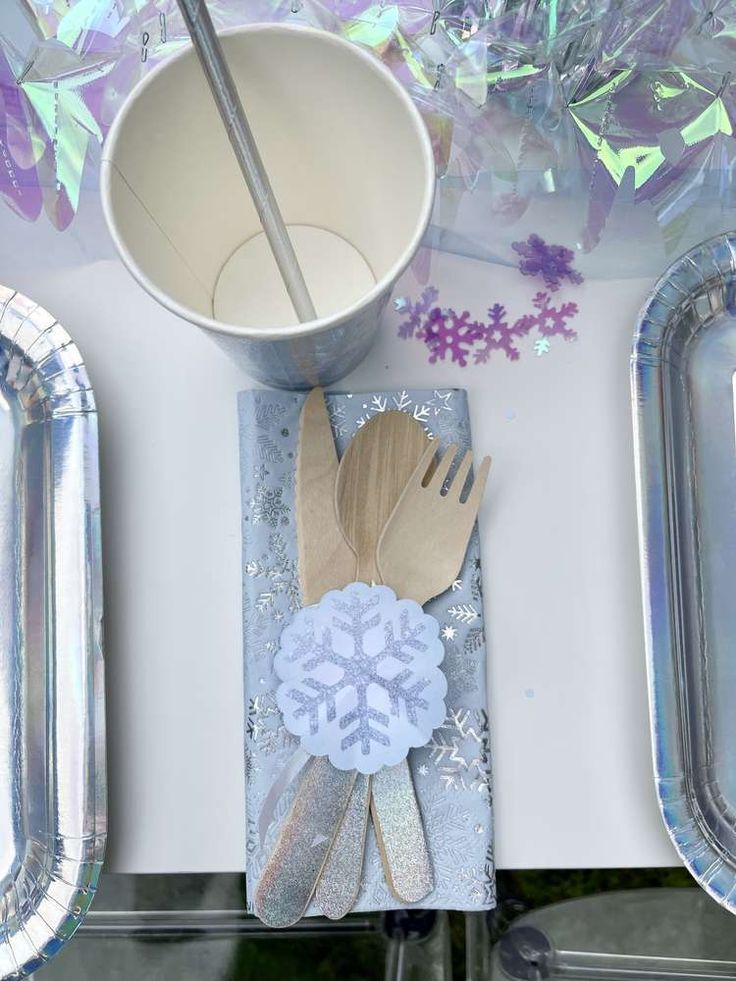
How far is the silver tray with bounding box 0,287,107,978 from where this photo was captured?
490 millimetres

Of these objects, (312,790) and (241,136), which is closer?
(241,136)

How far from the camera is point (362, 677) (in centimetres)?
46

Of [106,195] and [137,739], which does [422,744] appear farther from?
[106,195]

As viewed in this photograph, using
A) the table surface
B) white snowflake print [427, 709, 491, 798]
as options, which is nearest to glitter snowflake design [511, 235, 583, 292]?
the table surface

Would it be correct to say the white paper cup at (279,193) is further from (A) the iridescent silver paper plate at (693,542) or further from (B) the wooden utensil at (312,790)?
(A) the iridescent silver paper plate at (693,542)

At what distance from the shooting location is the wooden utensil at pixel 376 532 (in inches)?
18.6

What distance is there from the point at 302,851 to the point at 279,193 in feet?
1.05

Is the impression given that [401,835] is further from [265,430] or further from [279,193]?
[279,193]

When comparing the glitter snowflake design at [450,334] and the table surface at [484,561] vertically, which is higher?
the glitter snowflake design at [450,334]

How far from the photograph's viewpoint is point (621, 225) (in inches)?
21.0

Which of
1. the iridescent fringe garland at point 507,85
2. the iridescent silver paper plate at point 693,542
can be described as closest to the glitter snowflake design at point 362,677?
the iridescent silver paper plate at point 693,542

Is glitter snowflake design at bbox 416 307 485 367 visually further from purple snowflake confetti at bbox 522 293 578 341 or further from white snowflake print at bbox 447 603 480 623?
white snowflake print at bbox 447 603 480 623

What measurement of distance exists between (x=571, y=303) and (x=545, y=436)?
76 millimetres

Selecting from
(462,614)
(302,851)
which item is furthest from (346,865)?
(462,614)
